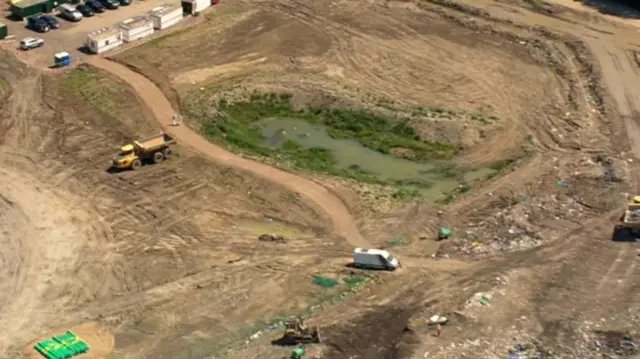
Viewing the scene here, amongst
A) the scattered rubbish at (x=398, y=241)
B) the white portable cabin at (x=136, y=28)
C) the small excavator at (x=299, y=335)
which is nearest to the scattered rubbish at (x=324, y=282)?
the scattered rubbish at (x=398, y=241)

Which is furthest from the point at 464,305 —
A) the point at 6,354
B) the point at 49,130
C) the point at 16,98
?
the point at 16,98

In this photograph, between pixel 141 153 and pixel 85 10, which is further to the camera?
pixel 85 10

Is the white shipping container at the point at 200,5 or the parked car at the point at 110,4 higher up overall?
the white shipping container at the point at 200,5

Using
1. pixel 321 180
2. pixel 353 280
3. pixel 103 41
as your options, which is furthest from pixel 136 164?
pixel 353 280

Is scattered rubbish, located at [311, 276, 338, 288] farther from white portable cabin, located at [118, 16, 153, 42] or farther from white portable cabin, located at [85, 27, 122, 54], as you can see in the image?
white portable cabin, located at [118, 16, 153, 42]

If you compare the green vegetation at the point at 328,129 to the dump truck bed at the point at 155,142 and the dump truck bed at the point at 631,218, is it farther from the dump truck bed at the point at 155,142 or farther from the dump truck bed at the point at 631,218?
the dump truck bed at the point at 631,218

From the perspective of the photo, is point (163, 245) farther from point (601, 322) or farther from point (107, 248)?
point (601, 322)

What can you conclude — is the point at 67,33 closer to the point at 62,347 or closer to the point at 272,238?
the point at 272,238
